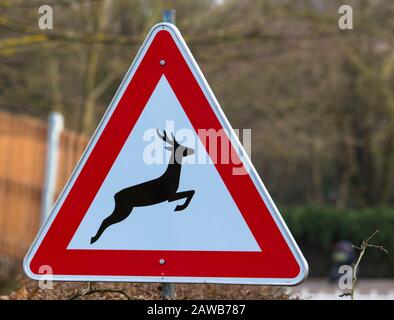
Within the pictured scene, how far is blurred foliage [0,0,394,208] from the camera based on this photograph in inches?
549

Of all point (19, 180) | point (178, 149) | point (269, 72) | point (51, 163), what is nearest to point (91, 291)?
point (178, 149)

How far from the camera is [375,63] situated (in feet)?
92.4

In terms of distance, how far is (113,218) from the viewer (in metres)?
3.45

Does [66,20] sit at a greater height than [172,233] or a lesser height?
greater

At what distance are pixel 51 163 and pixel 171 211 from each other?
11327mm

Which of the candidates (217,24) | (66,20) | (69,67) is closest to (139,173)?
(217,24)

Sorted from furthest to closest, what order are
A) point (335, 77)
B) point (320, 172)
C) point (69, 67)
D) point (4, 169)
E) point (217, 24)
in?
point (320, 172)
point (335, 77)
point (69, 67)
point (217, 24)
point (4, 169)

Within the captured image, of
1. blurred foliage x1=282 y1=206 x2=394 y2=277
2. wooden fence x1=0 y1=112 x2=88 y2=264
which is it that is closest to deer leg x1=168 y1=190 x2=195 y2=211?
wooden fence x1=0 y1=112 x2=88 y2=264

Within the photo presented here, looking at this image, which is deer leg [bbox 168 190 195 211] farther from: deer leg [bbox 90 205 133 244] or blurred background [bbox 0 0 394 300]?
blurred background [bbox 0 0 394 300]

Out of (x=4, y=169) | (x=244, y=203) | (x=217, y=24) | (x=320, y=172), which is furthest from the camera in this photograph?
(x=320, y=172)

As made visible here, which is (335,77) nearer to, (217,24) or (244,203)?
(217,24)

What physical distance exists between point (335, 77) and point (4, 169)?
50.8 feet

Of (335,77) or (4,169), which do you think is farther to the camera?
(335,77)

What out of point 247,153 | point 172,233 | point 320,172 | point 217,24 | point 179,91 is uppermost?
point 217,24
